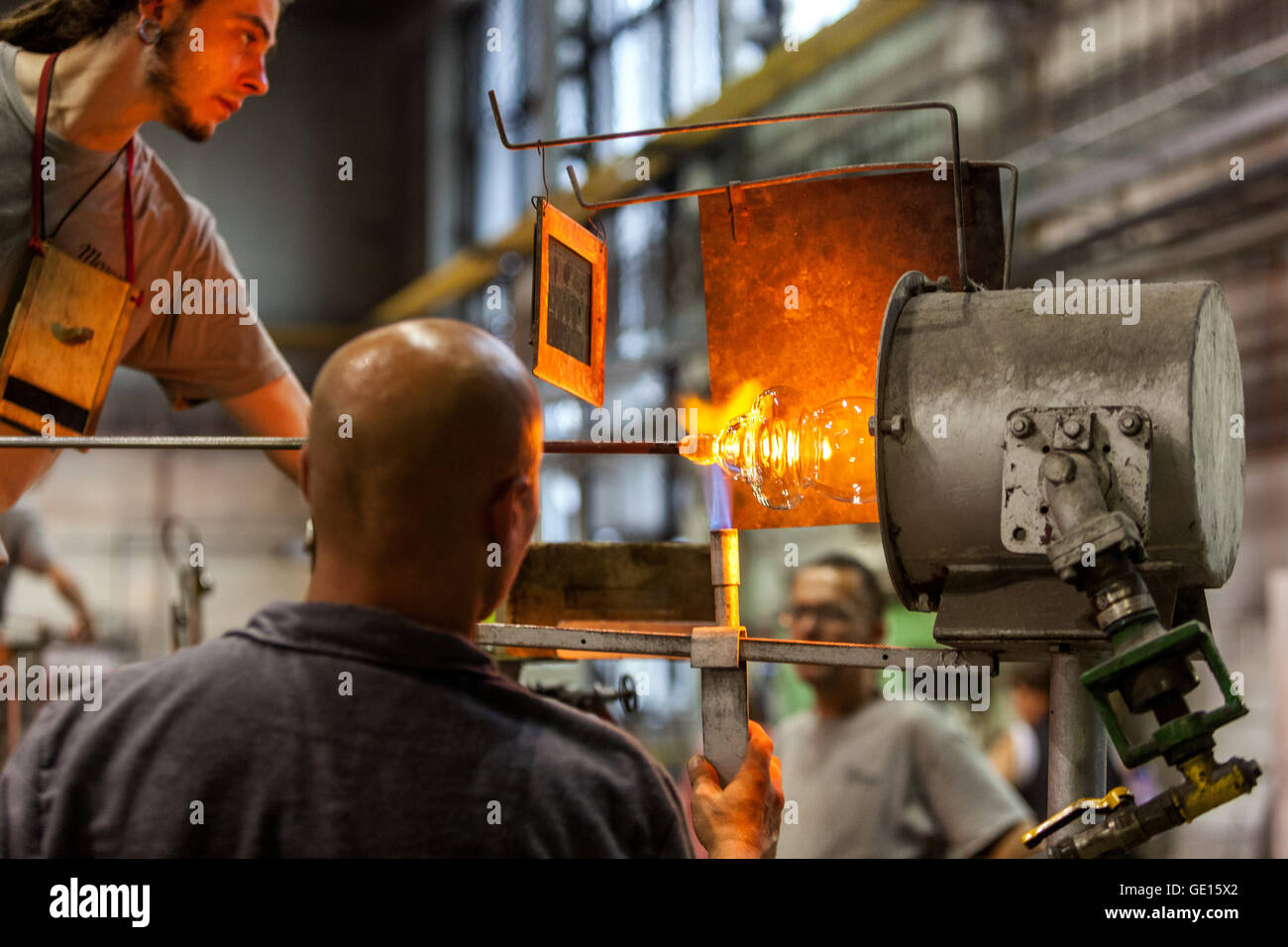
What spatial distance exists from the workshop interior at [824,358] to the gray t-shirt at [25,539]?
9 centimetres

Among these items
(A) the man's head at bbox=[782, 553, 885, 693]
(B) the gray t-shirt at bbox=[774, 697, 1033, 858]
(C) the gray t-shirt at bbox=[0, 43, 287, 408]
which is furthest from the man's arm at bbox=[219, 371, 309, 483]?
(B) the gray t-shirt at bbox=[774, 697, 1033, 858]

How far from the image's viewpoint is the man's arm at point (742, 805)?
138 centimetres

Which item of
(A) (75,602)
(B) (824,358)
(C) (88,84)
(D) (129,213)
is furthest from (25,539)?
(B) (824,358)

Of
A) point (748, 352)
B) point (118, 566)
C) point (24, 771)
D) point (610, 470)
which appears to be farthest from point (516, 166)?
point (24, 771)

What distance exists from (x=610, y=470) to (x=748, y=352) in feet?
28.6

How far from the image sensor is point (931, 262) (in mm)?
1727

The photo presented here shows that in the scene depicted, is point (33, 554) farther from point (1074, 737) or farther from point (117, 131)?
point (1074, 737)

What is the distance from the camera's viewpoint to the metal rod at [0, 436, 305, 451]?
1541mm

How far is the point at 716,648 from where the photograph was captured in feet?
4.91

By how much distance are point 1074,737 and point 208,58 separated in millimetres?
1569

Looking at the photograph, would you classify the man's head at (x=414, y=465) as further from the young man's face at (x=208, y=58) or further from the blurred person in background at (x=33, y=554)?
the blurred person in background at (x=33, y=554)

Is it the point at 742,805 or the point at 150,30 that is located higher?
the point at 150,30

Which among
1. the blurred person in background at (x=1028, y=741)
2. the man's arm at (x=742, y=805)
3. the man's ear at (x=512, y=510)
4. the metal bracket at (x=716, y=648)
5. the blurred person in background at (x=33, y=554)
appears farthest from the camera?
the blurred person in background at (x=1028, y=741)

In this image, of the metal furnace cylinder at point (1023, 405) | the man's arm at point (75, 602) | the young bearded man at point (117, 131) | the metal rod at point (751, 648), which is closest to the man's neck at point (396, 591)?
the metal rod at point (751, 648)
